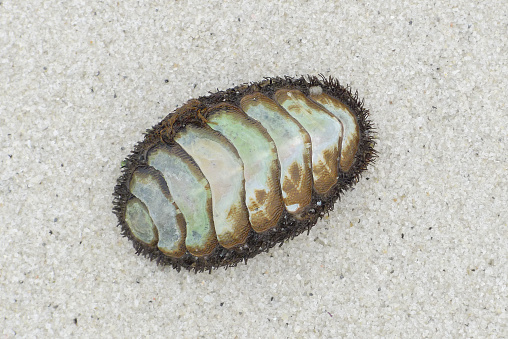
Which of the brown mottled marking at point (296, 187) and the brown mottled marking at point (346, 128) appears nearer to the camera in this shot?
the brown mottled marking at point (296, 187)

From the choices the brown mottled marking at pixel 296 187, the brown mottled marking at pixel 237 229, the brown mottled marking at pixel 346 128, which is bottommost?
the brown mottled marking at pixel 237 229

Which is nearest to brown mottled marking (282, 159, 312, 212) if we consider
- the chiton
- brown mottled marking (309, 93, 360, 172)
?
the chiton

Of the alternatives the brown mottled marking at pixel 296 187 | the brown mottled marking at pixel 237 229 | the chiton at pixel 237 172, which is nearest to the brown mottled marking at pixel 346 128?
the chiton at pixel 237 172

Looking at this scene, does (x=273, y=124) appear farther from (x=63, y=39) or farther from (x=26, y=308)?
(x=26, y=308)

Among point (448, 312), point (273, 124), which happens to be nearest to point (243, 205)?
point (273, 124)

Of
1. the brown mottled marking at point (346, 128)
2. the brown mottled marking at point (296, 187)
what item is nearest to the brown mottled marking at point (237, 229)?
the brown mottled marking at point (296, 187)

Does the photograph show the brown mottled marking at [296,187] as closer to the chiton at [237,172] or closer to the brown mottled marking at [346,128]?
the chiton at [237,172]

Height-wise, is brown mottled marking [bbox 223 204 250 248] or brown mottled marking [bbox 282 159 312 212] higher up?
brown mottled marking [bbox 282 159 312 212]

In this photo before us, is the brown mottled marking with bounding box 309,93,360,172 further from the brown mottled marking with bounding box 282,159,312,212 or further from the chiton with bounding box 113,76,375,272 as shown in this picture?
the brown mottled marking with bounding box 282,159,312,212

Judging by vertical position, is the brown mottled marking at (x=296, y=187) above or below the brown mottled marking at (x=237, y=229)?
above

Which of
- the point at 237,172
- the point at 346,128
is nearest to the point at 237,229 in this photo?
the point at 237,172
